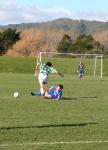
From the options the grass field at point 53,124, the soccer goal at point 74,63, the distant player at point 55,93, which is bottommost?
the soccer goal at point 74,63

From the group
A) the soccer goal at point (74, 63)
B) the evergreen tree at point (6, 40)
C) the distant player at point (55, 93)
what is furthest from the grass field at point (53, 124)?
the evergreen tree at point (6, 40)

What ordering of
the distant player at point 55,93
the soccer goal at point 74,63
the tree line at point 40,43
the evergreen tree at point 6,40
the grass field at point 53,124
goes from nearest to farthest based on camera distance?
the grass field at point 53,124
the distant player at point 55,93
the soccer goal at point 74,63
the tree line at point 40,43
the evergreen tree at point 6,40

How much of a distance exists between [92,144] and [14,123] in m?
3.87

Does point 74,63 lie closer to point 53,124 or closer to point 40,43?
point 40,43

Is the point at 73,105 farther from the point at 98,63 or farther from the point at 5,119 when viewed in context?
the point at 98,63

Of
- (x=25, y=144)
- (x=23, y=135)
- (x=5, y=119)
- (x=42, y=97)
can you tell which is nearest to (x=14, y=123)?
(x=5, y=119)

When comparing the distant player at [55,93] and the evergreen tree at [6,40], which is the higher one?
the distant player at [55,93]

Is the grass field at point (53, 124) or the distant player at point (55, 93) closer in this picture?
the grass field at point (53, 124)

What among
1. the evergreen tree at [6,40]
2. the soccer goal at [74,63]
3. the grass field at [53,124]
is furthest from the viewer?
the evergreen tree at [6,40]

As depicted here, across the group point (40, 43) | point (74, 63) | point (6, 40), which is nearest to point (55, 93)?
point (74, 63)

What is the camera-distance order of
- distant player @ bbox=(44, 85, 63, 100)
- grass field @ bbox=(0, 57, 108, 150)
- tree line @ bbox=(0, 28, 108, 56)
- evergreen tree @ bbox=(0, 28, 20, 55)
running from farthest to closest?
evergreen tree @ bbox=(0, 28, 20, 55)
tree line @ bbox=(0, 28, 108, 56)
distant player @ bbox=(44, 85, 63, 100)
grass field @ bbox=(0, 57, 108, 150)

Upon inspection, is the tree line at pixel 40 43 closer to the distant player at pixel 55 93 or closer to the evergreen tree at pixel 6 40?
the evergreen tree at pixel 6 40

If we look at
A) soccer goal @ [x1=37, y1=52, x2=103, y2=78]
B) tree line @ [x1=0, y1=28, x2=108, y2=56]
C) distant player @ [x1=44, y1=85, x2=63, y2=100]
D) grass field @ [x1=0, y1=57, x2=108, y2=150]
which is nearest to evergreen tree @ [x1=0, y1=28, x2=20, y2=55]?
tree line @ [x1=0, y1=28, x2=108, y2=56]

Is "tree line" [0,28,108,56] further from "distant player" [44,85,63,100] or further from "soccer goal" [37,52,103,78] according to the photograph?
"distant player" [44,85,63,100]
